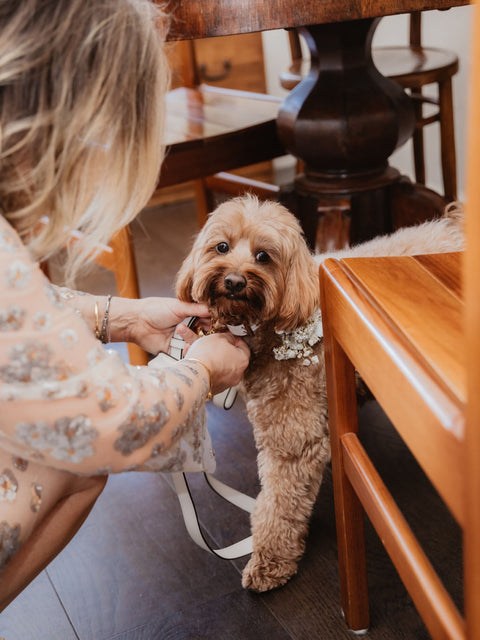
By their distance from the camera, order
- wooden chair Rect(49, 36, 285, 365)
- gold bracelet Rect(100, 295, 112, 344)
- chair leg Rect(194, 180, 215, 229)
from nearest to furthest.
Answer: gold bracelet Rect(100, 295, 112, 344) → wooden chair Rect(49, 36, 285, 365) → chair leg Rect(194, 180, 215, 229)

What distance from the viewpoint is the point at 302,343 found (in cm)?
121

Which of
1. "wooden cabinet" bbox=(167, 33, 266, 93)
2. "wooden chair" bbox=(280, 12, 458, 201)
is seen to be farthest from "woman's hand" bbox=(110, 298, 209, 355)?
"wooden cabinet" bbox=(167, 33, 266, 93)

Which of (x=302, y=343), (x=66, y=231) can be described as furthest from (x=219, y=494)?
(x=66, y=231)

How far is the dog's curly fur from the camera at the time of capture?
3.84 ft

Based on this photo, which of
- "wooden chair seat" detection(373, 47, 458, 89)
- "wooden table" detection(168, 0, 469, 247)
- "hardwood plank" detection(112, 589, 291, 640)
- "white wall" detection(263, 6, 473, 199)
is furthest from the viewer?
"white wall" detection(263, 6, 473, 199)

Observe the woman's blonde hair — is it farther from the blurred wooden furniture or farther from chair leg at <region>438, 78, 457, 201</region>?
chair leg at <region>438, 78, 457, 201</region>

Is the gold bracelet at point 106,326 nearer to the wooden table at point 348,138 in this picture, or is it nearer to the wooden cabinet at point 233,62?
the wooden table at point 348,138

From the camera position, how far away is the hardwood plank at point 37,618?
45.2 inches

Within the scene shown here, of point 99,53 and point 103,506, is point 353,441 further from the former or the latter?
point 103,506

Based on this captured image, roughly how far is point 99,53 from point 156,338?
0.58 m

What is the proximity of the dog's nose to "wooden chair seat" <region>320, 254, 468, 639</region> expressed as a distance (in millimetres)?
243

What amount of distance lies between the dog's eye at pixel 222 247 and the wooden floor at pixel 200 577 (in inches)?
20.2

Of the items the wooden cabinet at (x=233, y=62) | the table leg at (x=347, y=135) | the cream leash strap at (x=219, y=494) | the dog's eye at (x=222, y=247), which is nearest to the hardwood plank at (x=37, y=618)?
the cream leash strap at (x=219, y=494)

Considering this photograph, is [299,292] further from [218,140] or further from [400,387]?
[218,140]
